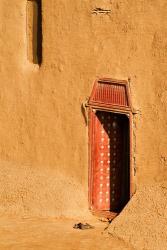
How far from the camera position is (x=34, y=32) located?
12391 millimetres

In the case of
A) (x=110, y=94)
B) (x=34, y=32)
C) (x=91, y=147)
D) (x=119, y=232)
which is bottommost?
(x=119, y=232)

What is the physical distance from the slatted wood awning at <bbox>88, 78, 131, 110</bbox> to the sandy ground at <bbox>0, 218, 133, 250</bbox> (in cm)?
197

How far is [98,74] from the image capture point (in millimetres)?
11164

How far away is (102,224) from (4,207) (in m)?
1.95

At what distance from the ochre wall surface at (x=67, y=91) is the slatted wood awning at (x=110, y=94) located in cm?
13

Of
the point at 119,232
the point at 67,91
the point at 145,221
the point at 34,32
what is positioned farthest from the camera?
the point at 34,32

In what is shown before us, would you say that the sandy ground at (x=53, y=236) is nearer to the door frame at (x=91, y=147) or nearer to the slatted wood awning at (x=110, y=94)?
the door frame at (x=91, y=147)

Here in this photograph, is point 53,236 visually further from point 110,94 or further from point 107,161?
point 110,94

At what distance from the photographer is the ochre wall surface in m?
10.4

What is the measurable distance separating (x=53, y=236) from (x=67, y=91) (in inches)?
101

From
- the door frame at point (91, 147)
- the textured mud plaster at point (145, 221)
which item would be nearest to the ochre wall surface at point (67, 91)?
the door frame at point (91, 147)

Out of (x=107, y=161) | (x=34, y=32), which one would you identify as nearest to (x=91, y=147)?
(x=107, y=161)

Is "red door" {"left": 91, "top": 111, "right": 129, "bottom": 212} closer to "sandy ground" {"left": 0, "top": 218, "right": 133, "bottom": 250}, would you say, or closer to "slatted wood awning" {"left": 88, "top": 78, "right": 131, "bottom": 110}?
"slatted wood awning" {"left": 88, "top": 78, "right": 131, "bottom": 110}

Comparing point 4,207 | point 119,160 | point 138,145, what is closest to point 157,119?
point 138,145
